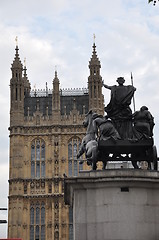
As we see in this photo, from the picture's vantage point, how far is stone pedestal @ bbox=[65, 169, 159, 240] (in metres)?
13.0

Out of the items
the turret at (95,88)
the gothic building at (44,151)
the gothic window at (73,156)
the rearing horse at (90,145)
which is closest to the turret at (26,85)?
the gothic building at (44,151)

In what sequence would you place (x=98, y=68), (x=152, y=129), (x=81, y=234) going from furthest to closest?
(x=98, y=68)
(x=152, y=129)
(x=81, y=234)

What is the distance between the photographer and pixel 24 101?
7044 cm

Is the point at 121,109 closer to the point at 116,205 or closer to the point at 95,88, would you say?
the point at 116,205

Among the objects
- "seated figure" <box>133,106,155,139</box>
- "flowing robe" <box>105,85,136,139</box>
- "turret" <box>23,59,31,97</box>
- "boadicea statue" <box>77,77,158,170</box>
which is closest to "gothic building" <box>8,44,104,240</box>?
"turret" <box>23,59,31,97</box>

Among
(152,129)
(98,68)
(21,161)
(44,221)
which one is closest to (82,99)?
(98,68)

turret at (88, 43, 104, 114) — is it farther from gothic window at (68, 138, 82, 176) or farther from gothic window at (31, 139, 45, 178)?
gothic window at (31, 139, 45, 178)

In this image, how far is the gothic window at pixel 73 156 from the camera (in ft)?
217

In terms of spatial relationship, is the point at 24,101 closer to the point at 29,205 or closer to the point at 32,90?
the point at 32,90

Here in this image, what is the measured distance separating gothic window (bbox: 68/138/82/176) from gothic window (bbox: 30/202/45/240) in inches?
186

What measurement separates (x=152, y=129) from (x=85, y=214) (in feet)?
8.41

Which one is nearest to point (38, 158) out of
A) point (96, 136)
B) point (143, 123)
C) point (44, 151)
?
point (44, 151)

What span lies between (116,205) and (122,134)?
1846 mm

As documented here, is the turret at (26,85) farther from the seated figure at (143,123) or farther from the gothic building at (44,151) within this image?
the seated figure at (143,123)
